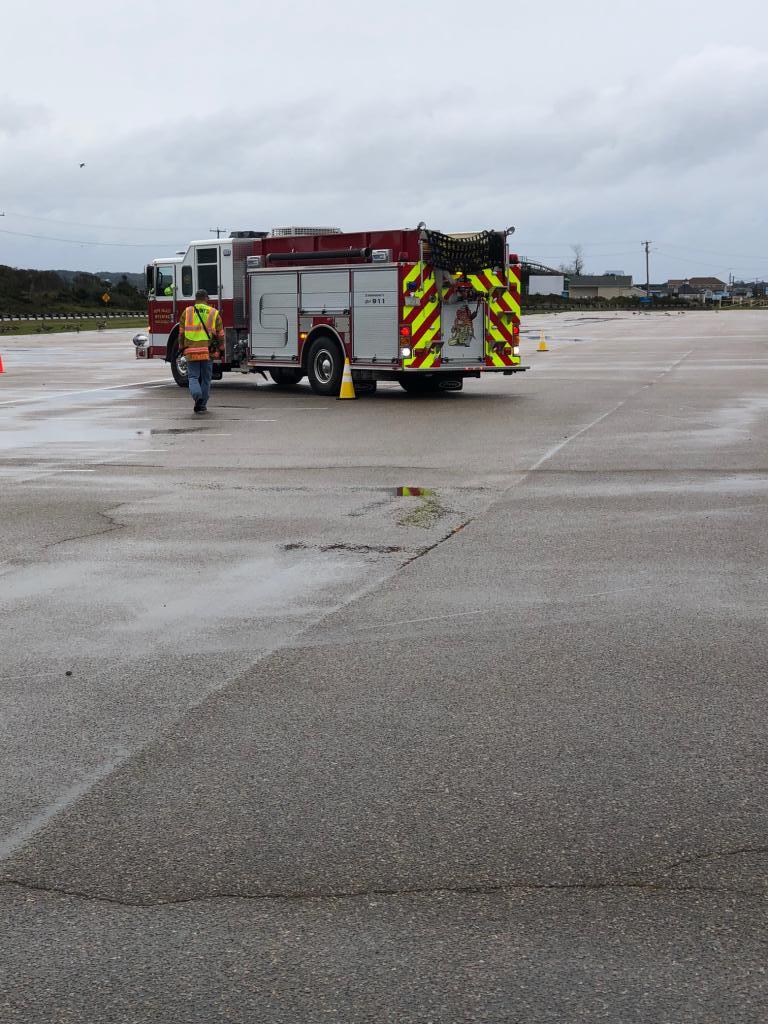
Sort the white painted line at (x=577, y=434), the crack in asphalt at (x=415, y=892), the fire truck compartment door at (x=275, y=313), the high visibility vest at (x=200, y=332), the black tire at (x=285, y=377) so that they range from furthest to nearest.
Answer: the black tire at (x=285, y=377), the fire truck compartment door at (x=275, y=313), the high visibility vest at (x=200, y=332), the white painted line at (x=577, y=434), the crack in asphalt at (x=415, y=892)

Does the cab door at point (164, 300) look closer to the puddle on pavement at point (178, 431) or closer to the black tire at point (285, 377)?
the black tire at point (285, 377)

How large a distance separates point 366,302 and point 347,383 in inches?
54.7

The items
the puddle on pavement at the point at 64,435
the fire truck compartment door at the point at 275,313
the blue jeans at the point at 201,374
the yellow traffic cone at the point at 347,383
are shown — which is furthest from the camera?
the fire truck compartment door at the point at 275,313

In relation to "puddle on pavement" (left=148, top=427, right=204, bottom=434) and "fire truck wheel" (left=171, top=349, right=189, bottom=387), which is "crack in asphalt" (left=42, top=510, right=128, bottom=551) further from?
"fire truck wheel" (left=171, top=349, right=189, bottom=387)

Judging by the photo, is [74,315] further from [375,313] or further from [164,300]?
[375,313]

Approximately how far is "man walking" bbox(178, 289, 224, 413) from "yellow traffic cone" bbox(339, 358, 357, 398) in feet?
8.93

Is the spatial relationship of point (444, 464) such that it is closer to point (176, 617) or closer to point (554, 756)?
point (176, 617)

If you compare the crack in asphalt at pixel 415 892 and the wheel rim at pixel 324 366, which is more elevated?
the wheel rim at pixel 324 366

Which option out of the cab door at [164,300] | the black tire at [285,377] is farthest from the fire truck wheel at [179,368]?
the black tire at [285,377]

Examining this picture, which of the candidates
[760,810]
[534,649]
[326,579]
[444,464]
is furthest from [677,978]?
[444,464]

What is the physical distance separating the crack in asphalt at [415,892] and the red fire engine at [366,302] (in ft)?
60.2

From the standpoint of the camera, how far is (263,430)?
59.9 feet

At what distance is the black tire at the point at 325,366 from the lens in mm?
23250

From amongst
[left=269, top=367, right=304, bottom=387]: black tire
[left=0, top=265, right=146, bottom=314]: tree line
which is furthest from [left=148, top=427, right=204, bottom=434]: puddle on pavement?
[left=0, top=265, right=146, bottom=314]: tree line
